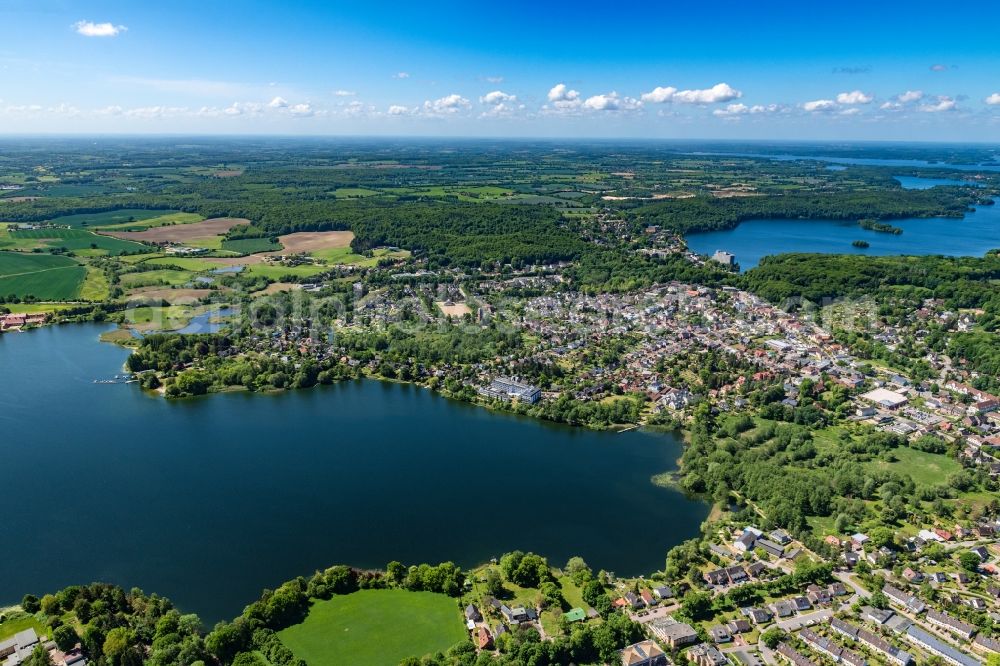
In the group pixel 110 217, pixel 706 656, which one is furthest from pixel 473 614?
pixel 110 217

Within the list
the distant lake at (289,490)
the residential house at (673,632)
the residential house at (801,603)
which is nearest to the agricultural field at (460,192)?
the distant lake at (289,490)

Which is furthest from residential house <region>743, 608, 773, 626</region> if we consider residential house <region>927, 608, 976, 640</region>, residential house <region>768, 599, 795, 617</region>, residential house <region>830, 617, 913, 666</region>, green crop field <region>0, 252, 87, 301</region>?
green crop field <region>0, 252, 87, 301</region>

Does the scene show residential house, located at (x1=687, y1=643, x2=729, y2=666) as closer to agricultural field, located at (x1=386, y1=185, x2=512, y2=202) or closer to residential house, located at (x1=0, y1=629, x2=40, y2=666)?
residential house, located at (x1=0, y1=629, x2=40, y2=666)

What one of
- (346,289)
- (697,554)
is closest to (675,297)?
(346,289)

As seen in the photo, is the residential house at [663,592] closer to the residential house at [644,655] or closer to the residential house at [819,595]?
the residential house at [644,655]

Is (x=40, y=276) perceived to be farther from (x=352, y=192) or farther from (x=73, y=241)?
(x=352, y=192)

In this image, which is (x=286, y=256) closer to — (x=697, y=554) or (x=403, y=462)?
(x=403, y=462)
